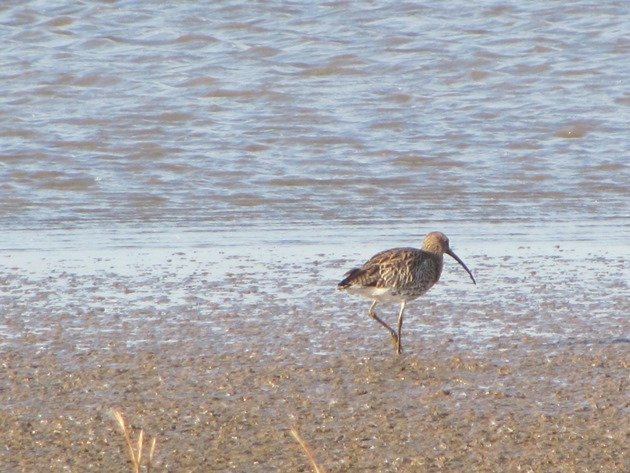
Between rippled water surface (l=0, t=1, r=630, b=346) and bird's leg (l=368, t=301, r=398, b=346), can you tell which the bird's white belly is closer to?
bird's leg (l=368, t=301, r=398, b=346)

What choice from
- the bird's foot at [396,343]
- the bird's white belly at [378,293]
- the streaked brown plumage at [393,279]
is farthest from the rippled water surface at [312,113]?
the bird's foot at [396,343]

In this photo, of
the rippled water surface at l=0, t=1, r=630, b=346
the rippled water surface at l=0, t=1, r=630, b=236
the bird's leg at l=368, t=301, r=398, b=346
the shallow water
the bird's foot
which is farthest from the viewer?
the rippled water surface at l=0, t=1, r=630, b=236

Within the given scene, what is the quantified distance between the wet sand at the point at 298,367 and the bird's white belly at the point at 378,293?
0.21 m

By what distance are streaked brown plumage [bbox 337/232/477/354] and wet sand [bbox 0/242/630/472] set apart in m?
0.20

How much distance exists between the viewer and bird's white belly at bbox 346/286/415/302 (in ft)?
22.3

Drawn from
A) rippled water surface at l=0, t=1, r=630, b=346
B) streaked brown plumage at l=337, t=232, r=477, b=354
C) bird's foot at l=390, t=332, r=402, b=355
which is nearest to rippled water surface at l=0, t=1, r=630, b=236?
rippled water surface at l=0, t=1, r=630, b=346

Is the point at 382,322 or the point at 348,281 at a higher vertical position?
the point at 348,281

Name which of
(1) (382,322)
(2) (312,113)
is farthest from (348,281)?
(2) (312,113)

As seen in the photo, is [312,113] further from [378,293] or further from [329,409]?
[329,409]

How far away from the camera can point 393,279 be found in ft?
22.3

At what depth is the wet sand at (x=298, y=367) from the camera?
5203mm

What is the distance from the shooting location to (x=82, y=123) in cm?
1285

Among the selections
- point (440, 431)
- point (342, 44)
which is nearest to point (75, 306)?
point (440, 431)

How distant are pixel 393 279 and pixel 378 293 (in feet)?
0.33
